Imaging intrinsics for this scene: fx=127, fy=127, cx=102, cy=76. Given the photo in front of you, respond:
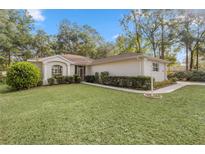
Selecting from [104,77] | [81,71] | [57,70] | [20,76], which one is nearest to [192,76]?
[104,77]

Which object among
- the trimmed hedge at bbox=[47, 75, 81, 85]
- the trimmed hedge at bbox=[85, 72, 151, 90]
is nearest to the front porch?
the trimmed hedge at bbox=[47, 75, 81, 85]

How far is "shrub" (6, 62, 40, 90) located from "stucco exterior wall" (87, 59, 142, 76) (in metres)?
6.77

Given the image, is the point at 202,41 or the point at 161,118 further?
the point at 202,41

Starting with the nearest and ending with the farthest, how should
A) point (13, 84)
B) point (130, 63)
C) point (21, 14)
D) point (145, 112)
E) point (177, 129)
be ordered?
point (177, 129), point (145, 112), point (13, 84), point (130, 63), point (21, 14)

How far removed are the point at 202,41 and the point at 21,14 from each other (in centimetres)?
2685

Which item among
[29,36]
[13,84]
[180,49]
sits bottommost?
[13,84]

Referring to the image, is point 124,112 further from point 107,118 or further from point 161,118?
point 161,118

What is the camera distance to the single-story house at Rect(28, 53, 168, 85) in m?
10.4

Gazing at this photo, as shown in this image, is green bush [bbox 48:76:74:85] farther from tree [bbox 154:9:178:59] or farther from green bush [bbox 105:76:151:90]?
tree [bbox 154:9:178:59]

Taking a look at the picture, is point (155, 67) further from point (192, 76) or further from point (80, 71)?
point (80, 71)

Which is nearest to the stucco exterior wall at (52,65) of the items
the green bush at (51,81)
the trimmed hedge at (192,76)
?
the green bush at (51,81)

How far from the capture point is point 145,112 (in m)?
4.22
